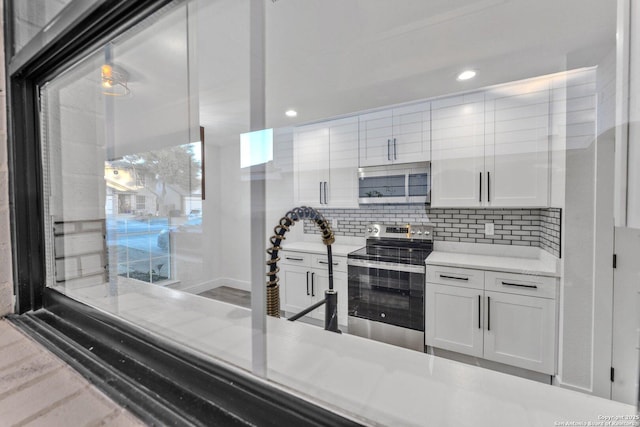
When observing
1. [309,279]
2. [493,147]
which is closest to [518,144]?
[493,147]

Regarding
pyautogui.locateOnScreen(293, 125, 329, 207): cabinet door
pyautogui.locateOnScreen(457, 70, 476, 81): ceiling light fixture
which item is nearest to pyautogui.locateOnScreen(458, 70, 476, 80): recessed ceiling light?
pyautogui.locateOnScreen(457, 70, 476, 81): ceiling light fixture

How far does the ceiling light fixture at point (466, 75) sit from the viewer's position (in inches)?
49.9

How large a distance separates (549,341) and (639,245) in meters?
0.90

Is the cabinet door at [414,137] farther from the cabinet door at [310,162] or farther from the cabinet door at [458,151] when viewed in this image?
the cabinet door at [310,162]

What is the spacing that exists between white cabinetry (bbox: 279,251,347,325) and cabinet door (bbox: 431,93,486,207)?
2.10ft

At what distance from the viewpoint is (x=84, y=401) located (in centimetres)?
44

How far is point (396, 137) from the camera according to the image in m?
1.28

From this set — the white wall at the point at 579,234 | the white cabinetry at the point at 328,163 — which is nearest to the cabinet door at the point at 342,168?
the white cabinetry at the point at 328,163

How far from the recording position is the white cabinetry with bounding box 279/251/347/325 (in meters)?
1.08

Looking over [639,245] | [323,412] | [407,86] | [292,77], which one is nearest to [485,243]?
[407,86]

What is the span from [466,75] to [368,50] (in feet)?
1.76

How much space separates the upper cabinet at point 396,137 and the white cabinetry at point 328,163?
0.07 meters

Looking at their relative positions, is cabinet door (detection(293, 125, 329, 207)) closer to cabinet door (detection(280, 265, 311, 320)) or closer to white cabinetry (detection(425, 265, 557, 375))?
cabinet door (detection(280, 265, 311, 320))

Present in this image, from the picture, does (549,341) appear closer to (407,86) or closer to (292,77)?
(407,86)
